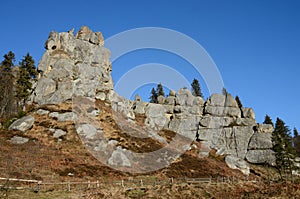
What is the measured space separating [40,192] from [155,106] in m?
65.0

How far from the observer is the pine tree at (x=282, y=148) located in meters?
55.1

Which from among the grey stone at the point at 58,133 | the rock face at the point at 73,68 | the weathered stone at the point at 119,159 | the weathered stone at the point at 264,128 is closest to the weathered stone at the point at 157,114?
the rock face at the point at 73,68

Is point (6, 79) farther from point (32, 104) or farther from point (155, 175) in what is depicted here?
point (155, 175)

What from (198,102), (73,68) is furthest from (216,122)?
(73,68)

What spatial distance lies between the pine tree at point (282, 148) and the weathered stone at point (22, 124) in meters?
50.9

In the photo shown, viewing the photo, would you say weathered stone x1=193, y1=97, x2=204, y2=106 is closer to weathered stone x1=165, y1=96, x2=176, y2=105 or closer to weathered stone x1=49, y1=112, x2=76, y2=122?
weathered stone x1=165, y1=96, x2=176, y2=105

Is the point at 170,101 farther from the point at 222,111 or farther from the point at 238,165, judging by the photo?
the point at 238,165

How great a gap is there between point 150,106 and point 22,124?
46.0m

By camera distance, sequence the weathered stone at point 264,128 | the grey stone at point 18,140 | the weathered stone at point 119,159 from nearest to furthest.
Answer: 1. the grey stone at point 18,140
2. the weathered stone at point 119,159
3. the weathered stone at point 264,128

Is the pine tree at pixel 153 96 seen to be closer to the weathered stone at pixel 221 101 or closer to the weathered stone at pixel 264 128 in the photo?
the weathered stone at pixel 221 101

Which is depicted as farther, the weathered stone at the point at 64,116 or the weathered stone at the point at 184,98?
the weathered stone at the point at 184,98

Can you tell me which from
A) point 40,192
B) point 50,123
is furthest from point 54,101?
point 40,192

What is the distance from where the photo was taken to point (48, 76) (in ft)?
226

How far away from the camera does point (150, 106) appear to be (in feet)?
287
